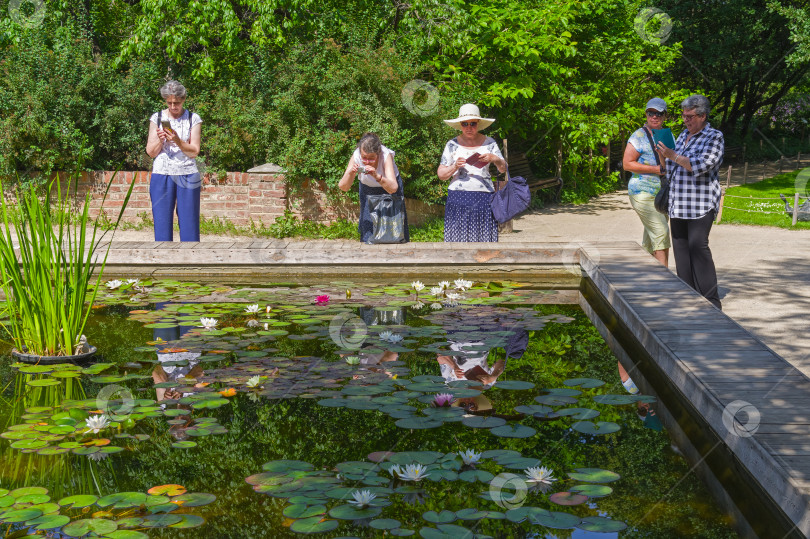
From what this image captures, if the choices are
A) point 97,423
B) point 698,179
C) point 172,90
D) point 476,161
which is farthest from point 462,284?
point 97,423

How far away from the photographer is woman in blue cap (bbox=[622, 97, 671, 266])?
21.9 feet

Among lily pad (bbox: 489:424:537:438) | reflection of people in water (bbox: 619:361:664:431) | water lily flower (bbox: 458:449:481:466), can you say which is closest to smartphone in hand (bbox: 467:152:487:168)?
reflection of people in water (bbox: 619:361:664:431)

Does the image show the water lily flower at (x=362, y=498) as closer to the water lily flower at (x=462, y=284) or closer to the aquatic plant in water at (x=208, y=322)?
the aquatic plant in water at (x=208, y=322)

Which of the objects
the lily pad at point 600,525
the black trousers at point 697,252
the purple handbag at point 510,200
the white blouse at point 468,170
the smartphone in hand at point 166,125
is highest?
the smartphone in hand at point 166,125

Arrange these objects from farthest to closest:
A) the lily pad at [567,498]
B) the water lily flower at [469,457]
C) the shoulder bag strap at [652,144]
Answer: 1. the shoulder bag strap at [652,144]
2. the water lily flower at [469,457]
3. the lily pad at [567,498]

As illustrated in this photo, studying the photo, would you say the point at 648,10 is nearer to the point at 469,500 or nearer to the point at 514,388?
the point at 514,388

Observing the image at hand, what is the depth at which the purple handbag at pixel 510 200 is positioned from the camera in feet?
22.6

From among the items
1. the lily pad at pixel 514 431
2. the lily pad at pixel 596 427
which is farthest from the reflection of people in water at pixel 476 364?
the lily pad at pixel 596 427

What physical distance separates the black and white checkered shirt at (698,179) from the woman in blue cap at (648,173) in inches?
23.1

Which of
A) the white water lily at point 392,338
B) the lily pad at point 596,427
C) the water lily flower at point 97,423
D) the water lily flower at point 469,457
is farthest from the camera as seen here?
the white water lily at point 392,338

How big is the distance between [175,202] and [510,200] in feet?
9.45

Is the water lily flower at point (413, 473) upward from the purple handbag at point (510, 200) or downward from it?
downward

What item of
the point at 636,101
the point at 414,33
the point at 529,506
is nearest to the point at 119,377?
the point at 529,506

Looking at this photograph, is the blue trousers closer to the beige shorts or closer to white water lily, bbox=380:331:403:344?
white water lily, bbox=380:331:403:344
